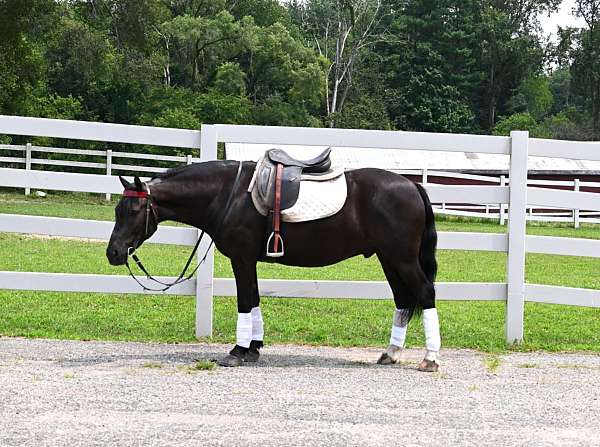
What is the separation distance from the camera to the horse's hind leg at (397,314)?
6.92 metres

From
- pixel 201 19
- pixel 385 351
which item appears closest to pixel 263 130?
pixel 385 351

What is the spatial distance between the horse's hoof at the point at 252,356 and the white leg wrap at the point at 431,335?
1.24 metres

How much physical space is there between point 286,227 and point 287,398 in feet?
5.25

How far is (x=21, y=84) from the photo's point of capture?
3269 cm

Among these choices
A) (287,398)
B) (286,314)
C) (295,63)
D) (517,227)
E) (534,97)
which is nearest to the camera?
(287,398)

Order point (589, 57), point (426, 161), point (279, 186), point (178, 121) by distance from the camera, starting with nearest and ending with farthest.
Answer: point (279, 186), point (426, 161), point (178, 121), point (589, 57)

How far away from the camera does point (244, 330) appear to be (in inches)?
264

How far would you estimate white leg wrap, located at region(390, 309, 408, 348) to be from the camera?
22.9 ft

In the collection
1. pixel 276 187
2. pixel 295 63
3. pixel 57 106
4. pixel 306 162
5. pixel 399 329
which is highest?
pixel 295 63

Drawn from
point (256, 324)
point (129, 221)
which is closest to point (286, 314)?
point (256, 324)

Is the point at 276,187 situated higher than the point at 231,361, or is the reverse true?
the point at 276,187

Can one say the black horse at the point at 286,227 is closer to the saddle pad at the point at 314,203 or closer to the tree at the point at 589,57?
the saddle pad at the point at 314,203

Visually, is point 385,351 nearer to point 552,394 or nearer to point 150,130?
point 552,394

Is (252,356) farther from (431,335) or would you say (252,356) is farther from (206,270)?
(431,335)
